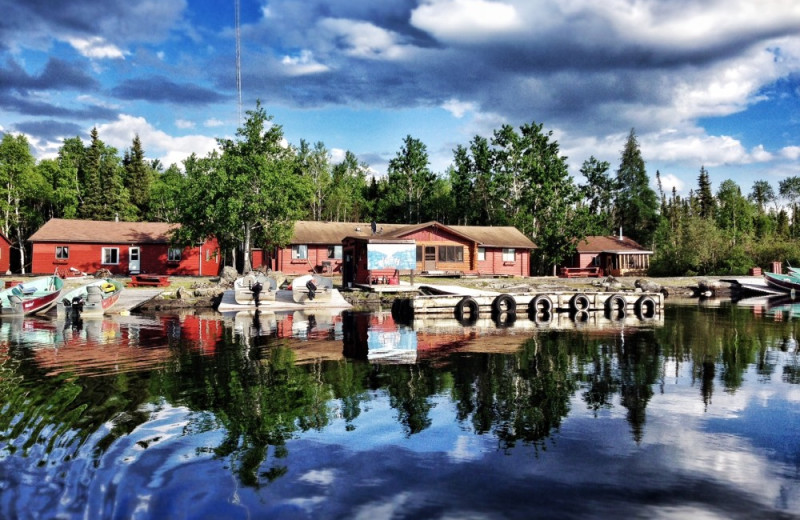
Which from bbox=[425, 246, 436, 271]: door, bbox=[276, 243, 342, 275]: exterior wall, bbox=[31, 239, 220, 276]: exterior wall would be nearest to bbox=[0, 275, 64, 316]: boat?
bbox=[31, 239, 220, 276]: exterior wall

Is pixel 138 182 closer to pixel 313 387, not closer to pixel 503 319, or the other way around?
pixel 503 319

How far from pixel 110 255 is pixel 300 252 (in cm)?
1549

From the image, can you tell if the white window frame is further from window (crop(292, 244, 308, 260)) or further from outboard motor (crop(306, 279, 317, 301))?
outboard motor (crop(306, 279, 317, 301))

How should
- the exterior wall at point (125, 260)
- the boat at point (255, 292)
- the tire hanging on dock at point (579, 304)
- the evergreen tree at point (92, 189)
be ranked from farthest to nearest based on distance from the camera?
1. the evergreen tree at point (92, 189)
2. the exterior wall at point (125, 260)
3. the tire hanging on dock at point (579, 304)
4. the boat at point (255, 292)

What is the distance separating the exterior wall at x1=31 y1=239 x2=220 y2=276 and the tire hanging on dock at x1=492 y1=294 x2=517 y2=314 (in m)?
26.1

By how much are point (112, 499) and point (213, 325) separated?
63.0 feet

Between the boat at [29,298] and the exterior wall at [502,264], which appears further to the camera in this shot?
the exterior wall at [502,264]

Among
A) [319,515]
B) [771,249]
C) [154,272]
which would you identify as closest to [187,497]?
[319,515]

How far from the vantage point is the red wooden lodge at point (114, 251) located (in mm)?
47031

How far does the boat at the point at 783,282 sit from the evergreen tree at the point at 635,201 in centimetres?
3383

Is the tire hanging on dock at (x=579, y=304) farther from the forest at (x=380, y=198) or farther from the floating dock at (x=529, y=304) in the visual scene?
the forest at (x=380, y=198)


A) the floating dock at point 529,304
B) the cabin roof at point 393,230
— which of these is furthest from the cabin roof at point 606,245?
the floating dock at point 529,304

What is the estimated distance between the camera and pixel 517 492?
7641 millimetres

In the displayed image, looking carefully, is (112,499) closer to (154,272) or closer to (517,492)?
(517,492)
